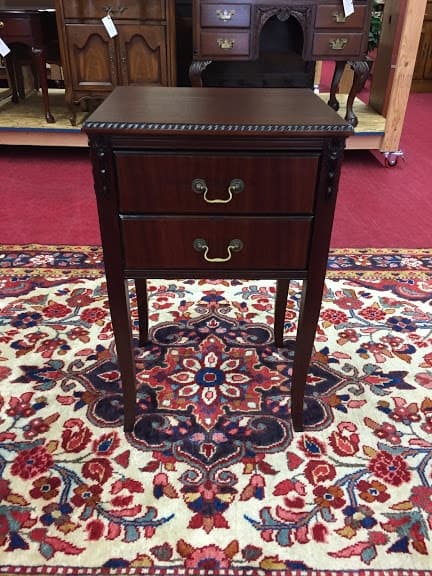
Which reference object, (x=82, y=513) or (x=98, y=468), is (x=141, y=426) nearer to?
(x=98, y=468)

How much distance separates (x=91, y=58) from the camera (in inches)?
122

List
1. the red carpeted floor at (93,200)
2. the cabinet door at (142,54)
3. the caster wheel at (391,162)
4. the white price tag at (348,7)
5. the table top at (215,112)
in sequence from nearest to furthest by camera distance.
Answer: the table top at (215,112)
the red carpeted floor at (93,200)
the white price tag at (348,7)
the cabinet door at (142,54)
the caster wheel at (391,162)

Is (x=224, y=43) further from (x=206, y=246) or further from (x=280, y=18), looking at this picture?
(x=206, y=246)

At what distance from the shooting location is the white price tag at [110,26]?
2.96m

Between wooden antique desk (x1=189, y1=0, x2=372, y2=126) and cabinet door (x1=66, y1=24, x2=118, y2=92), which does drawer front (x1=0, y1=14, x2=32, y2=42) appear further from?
wooden antique desk (x1=189, y1=0, x2=372, y2=126)

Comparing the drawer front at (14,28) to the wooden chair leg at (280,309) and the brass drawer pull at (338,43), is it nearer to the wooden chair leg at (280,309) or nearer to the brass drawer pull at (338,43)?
the brass drawer pull at (338,43)

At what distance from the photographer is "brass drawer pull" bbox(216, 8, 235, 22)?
2838 millimetres

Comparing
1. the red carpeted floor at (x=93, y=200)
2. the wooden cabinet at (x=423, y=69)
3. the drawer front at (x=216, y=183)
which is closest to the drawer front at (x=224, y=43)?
the red carpeted floor at (x=93, y=200)

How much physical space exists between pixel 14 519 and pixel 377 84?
→ 3.61 meters

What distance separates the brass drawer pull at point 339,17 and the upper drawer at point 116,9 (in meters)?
1.00

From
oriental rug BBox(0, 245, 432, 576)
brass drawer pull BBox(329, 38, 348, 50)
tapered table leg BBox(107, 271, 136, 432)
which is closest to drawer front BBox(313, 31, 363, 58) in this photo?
brass drawer pull BBox(329, 38, 348, 50)

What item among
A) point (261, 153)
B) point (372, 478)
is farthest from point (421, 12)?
point (372, 478)

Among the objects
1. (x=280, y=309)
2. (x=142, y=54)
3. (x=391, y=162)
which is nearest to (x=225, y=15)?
(x=142, y=54)

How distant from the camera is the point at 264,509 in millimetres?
1167
